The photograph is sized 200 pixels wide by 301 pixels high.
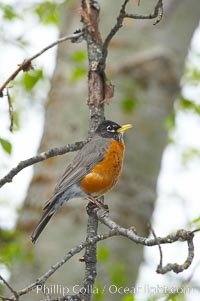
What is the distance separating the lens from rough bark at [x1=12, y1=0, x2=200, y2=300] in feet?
18.2

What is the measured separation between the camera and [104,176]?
14.9 feet

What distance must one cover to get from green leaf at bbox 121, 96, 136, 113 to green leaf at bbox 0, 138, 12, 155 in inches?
87.1

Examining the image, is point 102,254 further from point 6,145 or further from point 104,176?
point 6,145

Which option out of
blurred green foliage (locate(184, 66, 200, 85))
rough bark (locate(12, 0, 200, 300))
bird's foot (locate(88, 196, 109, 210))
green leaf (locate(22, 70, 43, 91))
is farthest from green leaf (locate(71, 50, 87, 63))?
blurred green foliage (locate(184, 66, 200, 85))

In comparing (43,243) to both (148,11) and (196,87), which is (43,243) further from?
(196,87)

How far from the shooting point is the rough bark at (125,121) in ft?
18.2

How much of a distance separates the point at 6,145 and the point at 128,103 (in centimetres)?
225

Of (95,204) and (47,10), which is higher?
(47,10)

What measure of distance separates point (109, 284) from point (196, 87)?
5.31 m

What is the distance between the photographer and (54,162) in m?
5.85

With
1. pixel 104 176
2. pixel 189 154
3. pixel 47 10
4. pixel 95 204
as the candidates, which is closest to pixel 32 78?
pixel 104 176

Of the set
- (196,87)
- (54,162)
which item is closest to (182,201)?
(196,87)

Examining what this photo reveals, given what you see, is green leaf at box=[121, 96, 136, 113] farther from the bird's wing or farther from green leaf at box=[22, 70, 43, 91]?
the bird's wing

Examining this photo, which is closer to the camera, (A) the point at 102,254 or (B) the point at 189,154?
(A) the point at 102,254
